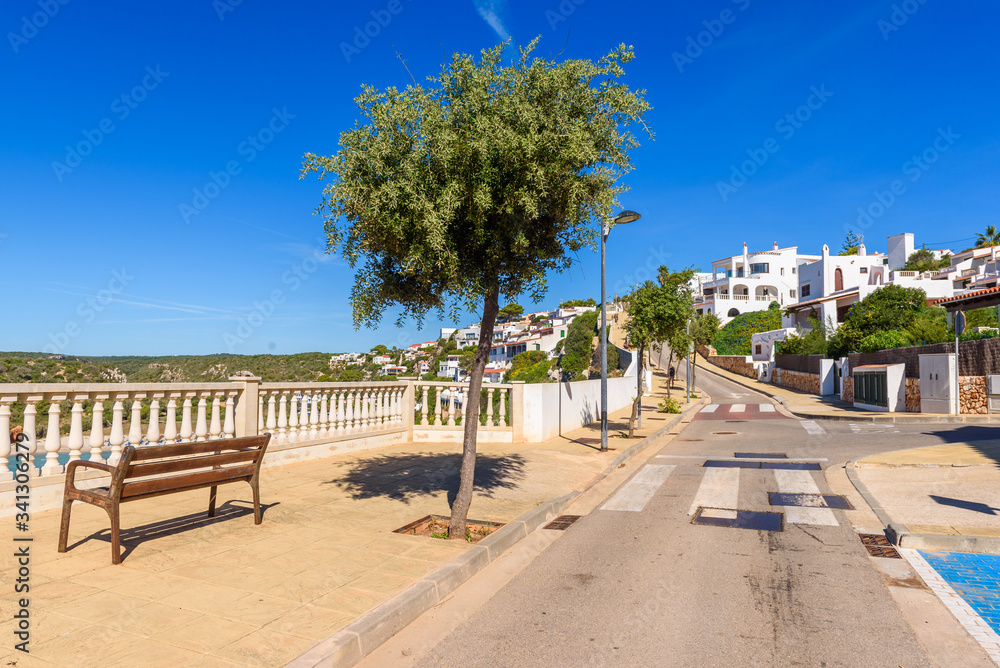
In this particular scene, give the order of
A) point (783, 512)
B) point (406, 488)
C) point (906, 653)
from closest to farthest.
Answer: point (906, 653)
point (783, 512)
point (406, 488)

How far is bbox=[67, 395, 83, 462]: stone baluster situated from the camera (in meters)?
6.62

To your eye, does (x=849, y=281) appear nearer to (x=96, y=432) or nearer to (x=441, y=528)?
(x=441, y=528)

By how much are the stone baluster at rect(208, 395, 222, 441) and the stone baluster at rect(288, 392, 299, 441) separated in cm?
147

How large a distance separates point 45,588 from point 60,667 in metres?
1.44

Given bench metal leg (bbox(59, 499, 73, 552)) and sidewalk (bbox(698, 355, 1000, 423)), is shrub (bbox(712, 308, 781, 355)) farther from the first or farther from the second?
bench metal leg (bbox(59, 499, 73, 552))

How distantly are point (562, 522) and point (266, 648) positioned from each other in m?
4.54

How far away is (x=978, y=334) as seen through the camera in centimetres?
2578

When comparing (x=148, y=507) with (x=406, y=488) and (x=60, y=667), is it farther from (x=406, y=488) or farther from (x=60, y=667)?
(x=60, y=667)

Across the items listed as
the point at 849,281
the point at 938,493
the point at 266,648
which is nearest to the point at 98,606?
the point at 266,648

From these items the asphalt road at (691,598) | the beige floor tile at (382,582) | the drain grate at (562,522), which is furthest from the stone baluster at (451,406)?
the beige floor tile at (382,582)

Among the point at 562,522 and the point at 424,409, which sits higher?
the point at 424,409

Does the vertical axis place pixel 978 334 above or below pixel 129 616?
above

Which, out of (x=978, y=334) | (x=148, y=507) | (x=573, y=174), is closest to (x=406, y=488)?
(x=148, y=507)

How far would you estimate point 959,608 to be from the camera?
14.7 feet
